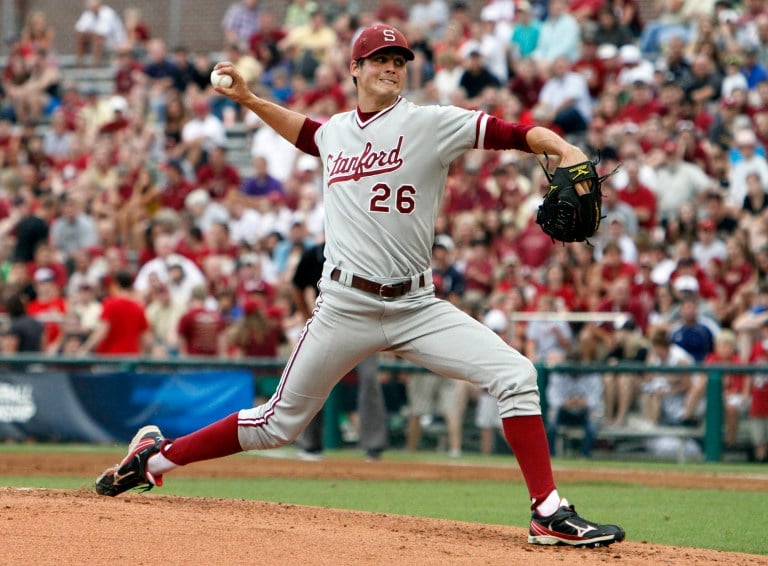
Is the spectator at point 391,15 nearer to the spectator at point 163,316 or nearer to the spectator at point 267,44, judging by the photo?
the spectator at point 267,44

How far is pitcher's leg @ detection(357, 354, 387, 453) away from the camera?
12.0m

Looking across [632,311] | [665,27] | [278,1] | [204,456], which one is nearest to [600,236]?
[632,311]

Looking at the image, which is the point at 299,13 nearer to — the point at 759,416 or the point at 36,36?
the point at 36,36

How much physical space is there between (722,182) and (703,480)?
554 cm

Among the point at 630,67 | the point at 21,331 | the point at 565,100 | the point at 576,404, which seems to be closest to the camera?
the point at 576,404

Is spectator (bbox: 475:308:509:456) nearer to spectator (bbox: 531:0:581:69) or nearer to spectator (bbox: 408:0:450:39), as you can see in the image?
spectator (bbox: 531:0:581:69)

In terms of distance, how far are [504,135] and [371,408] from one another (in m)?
6.19

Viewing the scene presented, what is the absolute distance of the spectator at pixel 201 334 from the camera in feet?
50.3

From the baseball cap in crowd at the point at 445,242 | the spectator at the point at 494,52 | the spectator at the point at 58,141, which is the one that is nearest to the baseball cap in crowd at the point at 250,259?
the baseball cap in crowd at the point at 445,242

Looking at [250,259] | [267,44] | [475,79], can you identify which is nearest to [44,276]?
[250,259]

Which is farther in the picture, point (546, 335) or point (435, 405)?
point (546, 335)

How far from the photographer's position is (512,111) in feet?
55.4

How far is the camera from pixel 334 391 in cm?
1397

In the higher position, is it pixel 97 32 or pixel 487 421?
pixel 97 32
